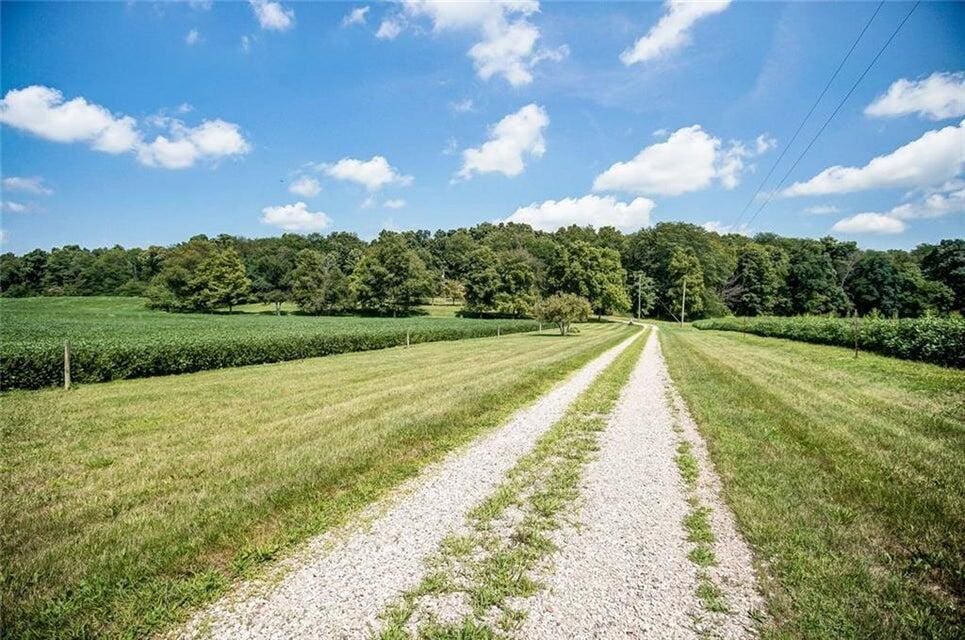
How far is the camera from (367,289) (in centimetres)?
7162

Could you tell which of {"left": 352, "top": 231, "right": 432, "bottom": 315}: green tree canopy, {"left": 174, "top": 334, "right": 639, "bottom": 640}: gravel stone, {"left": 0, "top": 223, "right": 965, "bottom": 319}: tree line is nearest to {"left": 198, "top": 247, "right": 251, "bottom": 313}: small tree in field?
{"left": 0, "top": 223, "right": 965, "bottom": 319}: tree line

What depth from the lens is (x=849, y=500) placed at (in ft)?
16.8

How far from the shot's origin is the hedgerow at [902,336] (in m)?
16.9

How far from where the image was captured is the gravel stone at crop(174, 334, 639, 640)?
10.1ft

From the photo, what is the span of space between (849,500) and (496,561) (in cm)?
445

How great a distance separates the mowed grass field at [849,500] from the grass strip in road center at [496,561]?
184 cm

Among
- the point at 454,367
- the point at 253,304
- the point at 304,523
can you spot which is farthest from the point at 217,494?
the point at 253,304

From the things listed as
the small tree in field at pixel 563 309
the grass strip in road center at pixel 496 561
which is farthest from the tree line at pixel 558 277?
the grass strip in road center at pixel 496 561

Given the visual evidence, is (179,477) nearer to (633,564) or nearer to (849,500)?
(633,564)

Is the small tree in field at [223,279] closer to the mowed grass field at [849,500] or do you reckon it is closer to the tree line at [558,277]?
the tree line at [558,277]

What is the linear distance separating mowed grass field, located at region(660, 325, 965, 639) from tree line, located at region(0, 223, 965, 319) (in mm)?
56368

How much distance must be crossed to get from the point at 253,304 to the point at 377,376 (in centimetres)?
8872

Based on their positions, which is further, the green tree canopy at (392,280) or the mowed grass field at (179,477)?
the green tree canopy at (392,280)

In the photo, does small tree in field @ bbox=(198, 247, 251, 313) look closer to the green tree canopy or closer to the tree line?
the tree line
